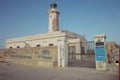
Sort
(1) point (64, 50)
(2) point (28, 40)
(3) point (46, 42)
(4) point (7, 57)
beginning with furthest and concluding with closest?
(2) point (28, 40)
(3) point (46, 42)
(4) point (7, 57)
(1) point (64, 50)

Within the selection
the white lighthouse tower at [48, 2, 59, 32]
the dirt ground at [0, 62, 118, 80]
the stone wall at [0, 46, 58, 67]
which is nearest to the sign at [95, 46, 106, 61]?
the dirt ground at [0, 62, 118, 80]

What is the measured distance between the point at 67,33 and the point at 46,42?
4.87 m

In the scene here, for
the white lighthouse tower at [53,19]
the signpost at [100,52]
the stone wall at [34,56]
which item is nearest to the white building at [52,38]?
the white lighthouse tower at [53,19]

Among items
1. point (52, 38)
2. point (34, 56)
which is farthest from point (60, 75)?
point (52, 38)

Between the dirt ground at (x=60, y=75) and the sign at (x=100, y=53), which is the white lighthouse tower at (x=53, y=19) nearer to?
the sign at (x=100, y=53)

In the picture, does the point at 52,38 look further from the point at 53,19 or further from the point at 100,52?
the point at 100,52

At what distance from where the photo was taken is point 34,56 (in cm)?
1510

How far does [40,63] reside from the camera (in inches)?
557

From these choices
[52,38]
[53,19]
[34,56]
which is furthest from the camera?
[53,19]

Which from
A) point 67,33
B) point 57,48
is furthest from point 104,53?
point 67,33

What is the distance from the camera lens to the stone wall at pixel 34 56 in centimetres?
1327

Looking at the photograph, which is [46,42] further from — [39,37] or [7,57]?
[7,57]

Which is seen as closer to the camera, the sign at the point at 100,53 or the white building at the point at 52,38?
the sign at the point at 100,53

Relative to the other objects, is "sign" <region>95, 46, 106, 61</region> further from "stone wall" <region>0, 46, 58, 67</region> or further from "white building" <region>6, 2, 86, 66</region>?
"white building" <region>6, 2, 86, 66</region>
